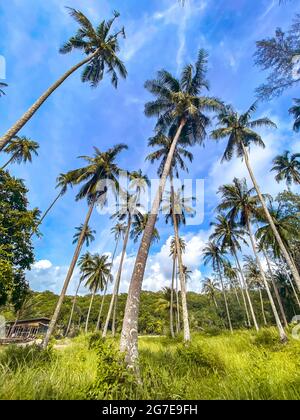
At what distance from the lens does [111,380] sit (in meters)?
4.51

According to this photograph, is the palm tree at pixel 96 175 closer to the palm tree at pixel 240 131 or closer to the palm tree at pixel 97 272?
the palm tree at pixel 240 131

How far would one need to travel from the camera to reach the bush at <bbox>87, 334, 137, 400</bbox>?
13.5 feet

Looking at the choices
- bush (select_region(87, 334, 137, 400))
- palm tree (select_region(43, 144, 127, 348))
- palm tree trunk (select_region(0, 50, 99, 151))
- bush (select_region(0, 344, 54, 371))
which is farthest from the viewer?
palm tree (select_region(43, 144, 127, 348))

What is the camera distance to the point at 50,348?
7.76 m

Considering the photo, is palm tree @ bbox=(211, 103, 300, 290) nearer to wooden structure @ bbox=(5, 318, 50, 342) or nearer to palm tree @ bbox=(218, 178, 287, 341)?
palm tree @ bbox=(218, 178, 287, 341)

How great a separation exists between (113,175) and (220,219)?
17.0m

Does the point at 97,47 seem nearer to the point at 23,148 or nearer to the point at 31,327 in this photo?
the point at 23,148

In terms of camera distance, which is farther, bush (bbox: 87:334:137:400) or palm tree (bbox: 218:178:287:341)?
palm tree (bbox: 218:178:287:341)

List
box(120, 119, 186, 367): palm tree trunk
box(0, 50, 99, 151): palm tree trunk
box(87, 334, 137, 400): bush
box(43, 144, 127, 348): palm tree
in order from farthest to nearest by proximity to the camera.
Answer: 1. box(43, 144, 127, 348): palm tree
2. box(0, 50, 99, 151): palm tree trunk
3. box(120, 119, 186, 367): palm tree trunk
4. box(87, 334, 137, 400): bush

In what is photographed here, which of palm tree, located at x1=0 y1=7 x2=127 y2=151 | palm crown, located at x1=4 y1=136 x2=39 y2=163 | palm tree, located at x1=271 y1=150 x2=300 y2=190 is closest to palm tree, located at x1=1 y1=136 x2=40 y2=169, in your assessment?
palm crown, located at x1=4 y1=136 x2=39 y2=163

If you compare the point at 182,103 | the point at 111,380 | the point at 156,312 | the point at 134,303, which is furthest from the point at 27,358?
the point at 156,312

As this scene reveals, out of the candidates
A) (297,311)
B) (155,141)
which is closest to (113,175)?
(155,141)

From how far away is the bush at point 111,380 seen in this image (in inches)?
162

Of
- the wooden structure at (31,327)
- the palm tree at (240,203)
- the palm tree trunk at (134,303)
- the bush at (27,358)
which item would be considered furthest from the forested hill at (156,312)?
the palm tree trunk at (134,303)
